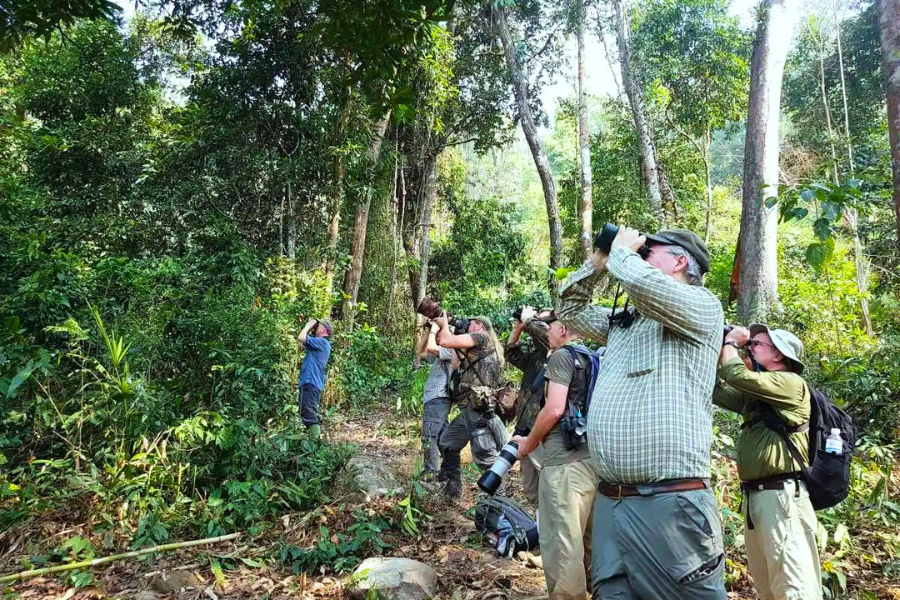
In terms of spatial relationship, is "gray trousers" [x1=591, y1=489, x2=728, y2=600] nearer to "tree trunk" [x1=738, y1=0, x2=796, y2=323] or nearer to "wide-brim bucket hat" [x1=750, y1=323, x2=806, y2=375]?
"wide-brim bucket hat" [x1=750, y1=323, x2=806, y2=375]

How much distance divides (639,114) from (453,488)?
390 inches

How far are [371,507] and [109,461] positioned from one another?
6.46 ft

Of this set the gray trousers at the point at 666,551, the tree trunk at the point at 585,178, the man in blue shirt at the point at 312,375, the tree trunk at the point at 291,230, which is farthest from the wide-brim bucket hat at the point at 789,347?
the tree trunk at the point at 585,178

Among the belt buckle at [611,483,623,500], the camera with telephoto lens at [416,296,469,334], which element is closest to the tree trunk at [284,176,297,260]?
the camera with telephoto lens at [416,296,469,334]

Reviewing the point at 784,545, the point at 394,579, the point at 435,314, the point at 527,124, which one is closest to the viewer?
the point at 784,545

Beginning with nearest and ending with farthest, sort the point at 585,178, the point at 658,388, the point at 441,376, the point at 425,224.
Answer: the point at 658,388
the point at 441,376
the point at 585,178
the point at 425,224

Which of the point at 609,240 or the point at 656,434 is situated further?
the point at 609,240

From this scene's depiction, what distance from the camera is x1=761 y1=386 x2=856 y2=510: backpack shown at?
270 centimetres

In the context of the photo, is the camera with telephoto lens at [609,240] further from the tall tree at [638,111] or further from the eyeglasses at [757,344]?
the tall tree at [638,111]

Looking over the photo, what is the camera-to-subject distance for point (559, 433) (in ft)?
9.85

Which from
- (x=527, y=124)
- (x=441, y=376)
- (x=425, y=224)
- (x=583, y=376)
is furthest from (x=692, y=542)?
(x=425, y=224)

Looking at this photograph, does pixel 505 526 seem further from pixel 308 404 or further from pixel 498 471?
pixel 308 404

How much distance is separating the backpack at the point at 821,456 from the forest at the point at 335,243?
858 millimetres

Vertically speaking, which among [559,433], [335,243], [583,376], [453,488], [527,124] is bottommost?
[453,488]
